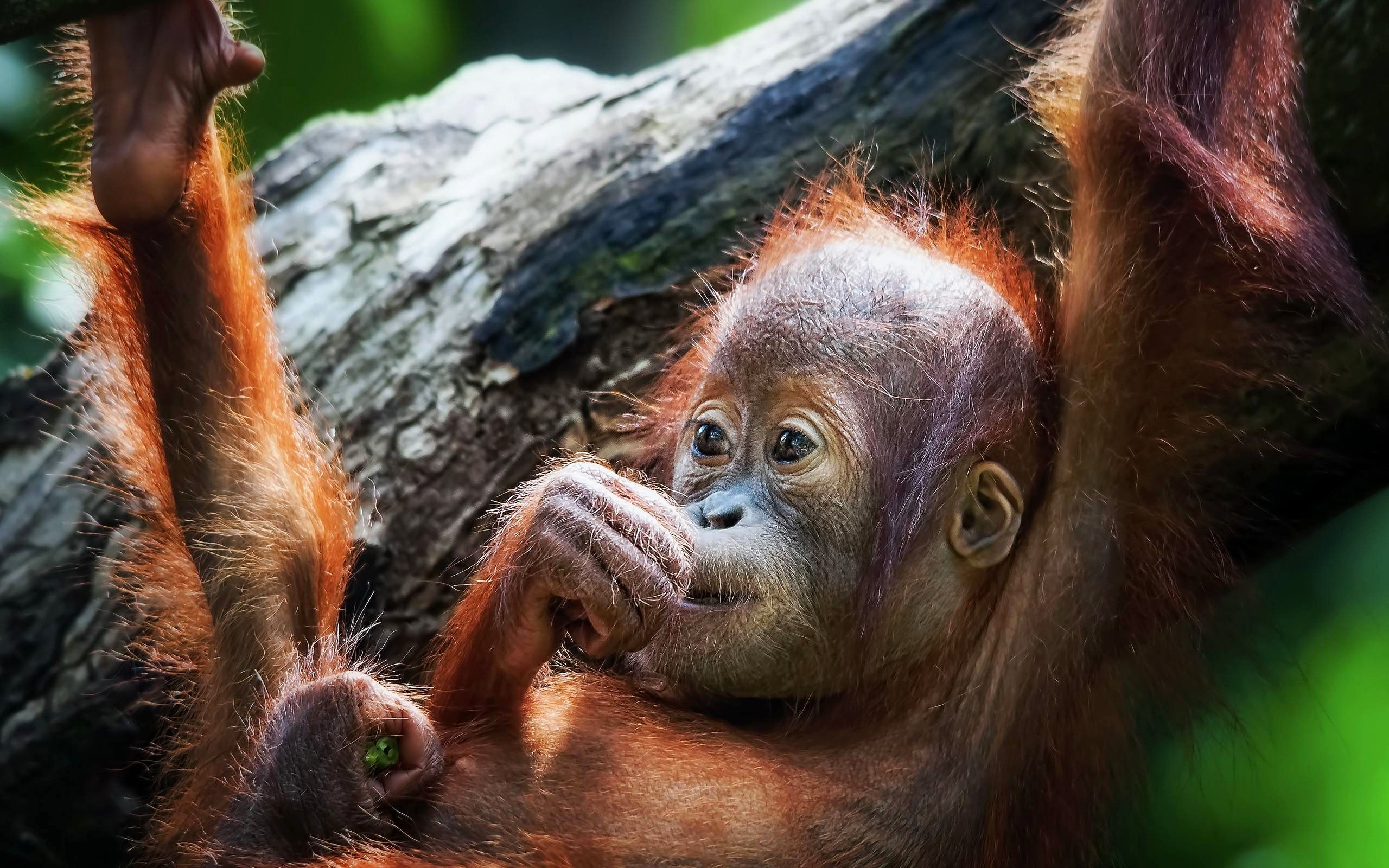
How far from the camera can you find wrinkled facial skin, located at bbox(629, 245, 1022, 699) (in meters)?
1.91

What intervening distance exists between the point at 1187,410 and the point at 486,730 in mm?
1222

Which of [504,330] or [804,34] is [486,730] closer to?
[504,330]

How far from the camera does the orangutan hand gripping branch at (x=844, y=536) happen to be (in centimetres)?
177

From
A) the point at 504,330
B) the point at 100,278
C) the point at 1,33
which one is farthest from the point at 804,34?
the point at 1,33

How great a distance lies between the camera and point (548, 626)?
1.88m

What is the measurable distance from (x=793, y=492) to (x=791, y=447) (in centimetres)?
8

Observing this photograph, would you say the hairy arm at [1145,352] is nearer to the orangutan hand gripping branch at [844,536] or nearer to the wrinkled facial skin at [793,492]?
the orangutan hand gripping branch at [844,536]

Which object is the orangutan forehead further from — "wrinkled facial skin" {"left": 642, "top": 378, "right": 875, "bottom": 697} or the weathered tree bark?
the weathered tree bark

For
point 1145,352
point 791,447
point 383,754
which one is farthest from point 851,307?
point 383,754

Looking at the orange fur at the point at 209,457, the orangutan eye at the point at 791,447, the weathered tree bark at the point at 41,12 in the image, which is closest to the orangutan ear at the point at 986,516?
the orangutan eye at the point at 791,447

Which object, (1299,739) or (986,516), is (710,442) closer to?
(986,516)

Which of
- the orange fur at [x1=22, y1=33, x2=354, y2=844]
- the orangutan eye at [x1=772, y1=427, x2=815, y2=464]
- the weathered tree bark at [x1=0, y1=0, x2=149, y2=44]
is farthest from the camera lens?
the orange fur at [x1=22, y1=33, x2=354, y2=844]

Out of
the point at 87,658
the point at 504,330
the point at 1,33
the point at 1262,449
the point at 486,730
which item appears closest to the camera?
the point at 1,33

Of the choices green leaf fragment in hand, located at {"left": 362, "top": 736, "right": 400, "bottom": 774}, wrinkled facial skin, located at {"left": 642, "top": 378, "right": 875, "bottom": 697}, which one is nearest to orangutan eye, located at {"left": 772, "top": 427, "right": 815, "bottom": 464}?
wrinkled facial skin, located at {"left": 642, "top": 378, "right": 875, "bottom": 697}
